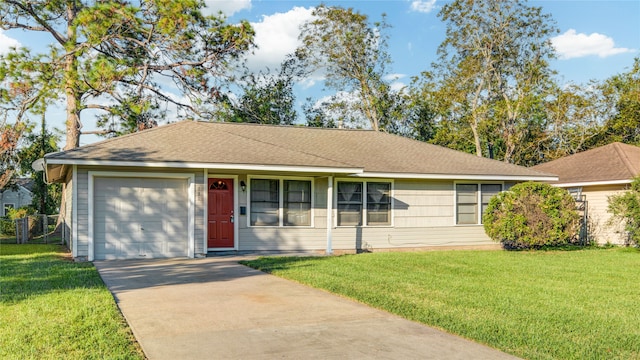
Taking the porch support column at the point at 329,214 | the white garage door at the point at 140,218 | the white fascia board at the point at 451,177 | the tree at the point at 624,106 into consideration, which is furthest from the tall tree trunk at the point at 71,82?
the tree at the point at 624,106

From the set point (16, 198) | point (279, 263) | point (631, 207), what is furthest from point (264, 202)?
A: point (16, 198)

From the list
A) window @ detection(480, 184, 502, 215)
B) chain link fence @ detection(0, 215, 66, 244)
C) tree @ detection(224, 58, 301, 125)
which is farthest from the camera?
tree @ detection(224, 58, 301, 125)

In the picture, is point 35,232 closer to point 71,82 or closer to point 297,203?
point 71,82

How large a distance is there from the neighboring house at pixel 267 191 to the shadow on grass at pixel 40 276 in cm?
103

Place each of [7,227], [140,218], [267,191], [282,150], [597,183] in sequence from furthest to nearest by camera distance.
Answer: [7,227], [597,183], [267,191], [282,150], [140,218]

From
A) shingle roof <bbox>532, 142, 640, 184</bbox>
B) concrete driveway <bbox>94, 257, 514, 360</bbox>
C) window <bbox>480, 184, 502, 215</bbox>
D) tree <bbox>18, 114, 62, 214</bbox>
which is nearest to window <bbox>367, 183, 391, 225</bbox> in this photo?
window <bbox>480, 184, 502, 215</bbox>

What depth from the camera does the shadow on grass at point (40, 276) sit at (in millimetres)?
8125

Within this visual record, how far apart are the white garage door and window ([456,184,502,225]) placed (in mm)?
8521

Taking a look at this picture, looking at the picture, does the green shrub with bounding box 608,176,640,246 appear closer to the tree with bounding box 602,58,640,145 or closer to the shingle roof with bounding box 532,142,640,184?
the shingle roof with bounding box 532,142,640,184

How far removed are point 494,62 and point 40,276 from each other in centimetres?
2975

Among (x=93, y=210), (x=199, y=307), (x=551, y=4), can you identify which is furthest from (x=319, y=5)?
(x=199, y=307)

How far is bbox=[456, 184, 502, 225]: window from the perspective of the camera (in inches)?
679

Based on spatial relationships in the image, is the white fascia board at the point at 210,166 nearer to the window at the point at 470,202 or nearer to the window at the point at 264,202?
the window at the point at 264,202

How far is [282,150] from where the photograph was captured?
15055 millimetres
